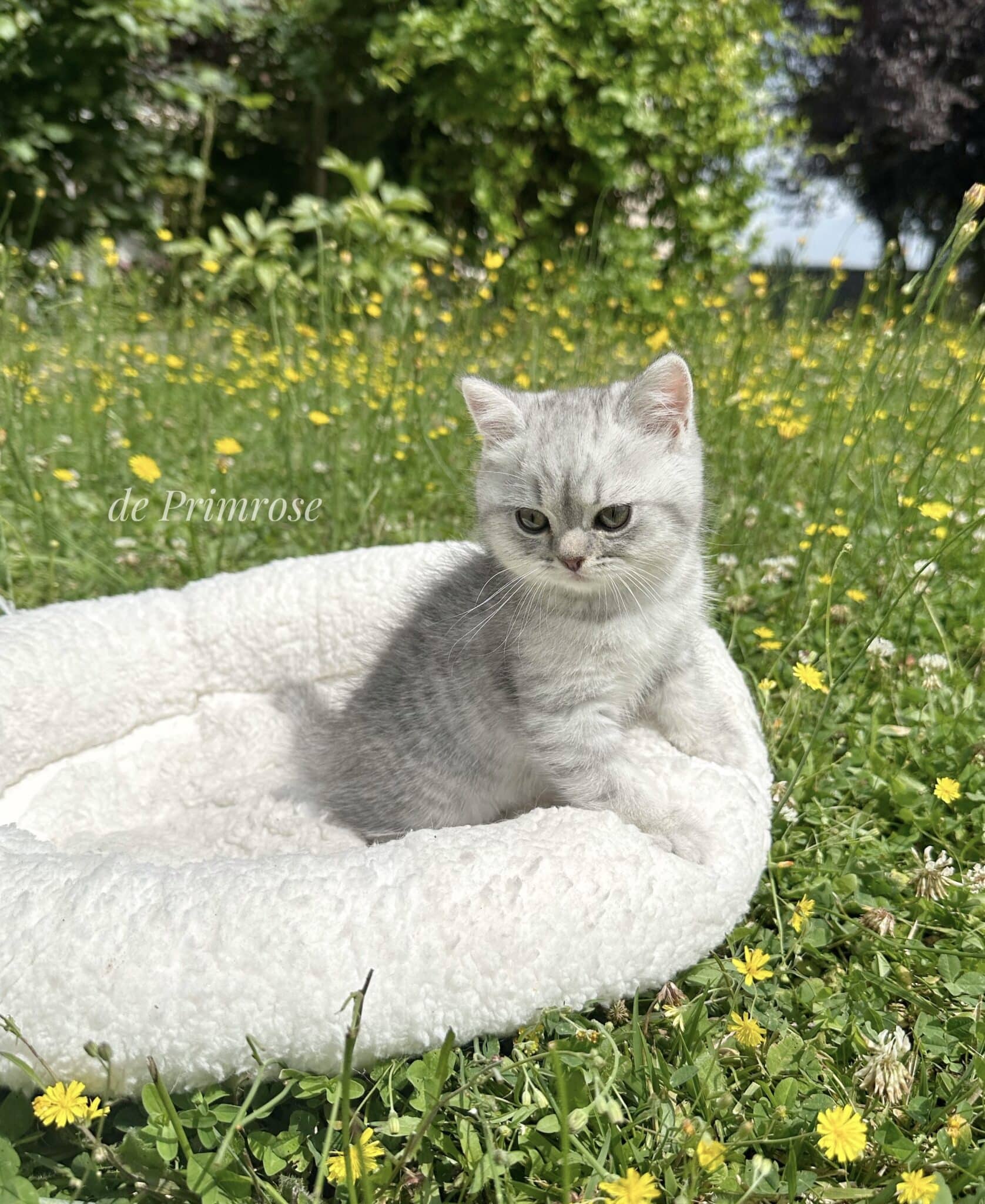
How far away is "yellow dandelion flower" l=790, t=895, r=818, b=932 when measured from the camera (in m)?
1.20

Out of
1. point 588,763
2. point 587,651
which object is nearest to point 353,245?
point 587,651

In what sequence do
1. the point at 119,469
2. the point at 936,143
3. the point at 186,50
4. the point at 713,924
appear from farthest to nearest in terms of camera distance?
the point at 936,143
the point at 186,50
the point at 119,469
the point at 713,924

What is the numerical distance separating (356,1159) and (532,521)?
3.01 ft

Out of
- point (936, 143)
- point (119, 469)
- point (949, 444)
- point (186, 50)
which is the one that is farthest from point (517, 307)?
point (936, 143)

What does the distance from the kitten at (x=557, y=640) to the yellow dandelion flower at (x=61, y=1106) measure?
0.74 m

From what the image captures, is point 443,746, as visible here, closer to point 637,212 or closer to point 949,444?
point 949,444

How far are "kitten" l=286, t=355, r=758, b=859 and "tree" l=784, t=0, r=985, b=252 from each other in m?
7.50

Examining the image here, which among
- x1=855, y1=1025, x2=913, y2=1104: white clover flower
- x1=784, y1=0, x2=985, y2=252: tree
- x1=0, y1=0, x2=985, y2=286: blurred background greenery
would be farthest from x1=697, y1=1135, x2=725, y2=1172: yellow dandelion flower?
x1=784, y1=0, x2=985, y2=252: tree

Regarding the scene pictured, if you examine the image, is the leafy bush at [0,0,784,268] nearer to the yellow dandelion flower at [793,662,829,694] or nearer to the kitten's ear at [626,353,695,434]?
the kitten's ear at [626,353,695,434]

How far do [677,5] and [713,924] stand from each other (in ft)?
17.3

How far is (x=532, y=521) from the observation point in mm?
1424

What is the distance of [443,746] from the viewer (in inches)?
62.7

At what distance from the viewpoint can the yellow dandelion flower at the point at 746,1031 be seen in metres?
0.99

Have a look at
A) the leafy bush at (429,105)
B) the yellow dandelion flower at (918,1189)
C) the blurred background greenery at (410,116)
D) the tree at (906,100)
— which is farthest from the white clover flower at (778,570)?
the tree at (906,100)
